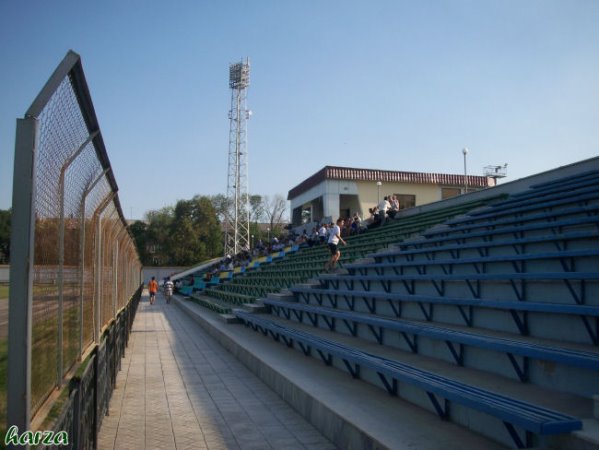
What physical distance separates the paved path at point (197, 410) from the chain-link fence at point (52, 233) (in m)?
1.46

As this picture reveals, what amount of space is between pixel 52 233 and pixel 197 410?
3.98 metres

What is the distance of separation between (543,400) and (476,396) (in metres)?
0.55

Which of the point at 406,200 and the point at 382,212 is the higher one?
the point at 406,200

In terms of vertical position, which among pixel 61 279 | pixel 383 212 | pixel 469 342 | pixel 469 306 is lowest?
pixel 469 342

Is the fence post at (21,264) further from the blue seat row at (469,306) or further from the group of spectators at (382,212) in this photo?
the group of spectators at (382,212)

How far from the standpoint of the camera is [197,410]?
5859 mm

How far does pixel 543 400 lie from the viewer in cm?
378

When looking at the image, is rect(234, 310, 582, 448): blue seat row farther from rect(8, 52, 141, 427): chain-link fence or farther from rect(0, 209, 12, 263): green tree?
rect(0, 209, 12, 263): green tree

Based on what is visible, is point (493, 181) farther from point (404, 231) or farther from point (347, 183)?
point (404, 231)

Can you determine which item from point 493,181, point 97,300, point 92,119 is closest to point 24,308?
point 92,119

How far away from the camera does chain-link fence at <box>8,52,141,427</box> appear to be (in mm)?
1769

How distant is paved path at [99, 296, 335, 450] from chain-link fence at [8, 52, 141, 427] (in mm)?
1463

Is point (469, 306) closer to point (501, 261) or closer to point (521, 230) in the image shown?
point (501, 261)

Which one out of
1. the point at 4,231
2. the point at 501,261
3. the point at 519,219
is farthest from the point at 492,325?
the point at 4,231
